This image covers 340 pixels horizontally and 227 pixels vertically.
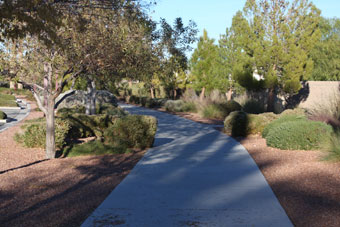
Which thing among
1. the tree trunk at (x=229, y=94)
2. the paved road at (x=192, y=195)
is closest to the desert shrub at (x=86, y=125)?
the paved road at (x=192, y=195)

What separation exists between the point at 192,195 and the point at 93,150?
535cm

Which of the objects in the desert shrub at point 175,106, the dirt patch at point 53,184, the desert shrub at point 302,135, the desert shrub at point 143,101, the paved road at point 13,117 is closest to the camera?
the dirt patch at point 53,184

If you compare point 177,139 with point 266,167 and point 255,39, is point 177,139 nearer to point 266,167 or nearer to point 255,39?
point 266,167

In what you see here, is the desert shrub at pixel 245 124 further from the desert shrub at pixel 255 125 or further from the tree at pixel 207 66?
the tree at pixel 207 66

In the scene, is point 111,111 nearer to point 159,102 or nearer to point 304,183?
point 304,183

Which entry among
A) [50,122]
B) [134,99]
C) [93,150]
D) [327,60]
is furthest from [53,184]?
[134,99]

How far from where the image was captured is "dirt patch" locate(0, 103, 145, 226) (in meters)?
5.66

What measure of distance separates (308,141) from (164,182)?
543 centimetres

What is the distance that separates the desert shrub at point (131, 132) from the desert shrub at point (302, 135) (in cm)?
394

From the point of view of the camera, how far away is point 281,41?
24.9 metres

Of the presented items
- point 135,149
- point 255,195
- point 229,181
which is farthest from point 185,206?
point 135,149

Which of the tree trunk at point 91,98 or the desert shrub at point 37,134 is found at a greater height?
the tree trunk at point 91,98

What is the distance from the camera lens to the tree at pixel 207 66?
34406 mm

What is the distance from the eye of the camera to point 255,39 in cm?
2548
